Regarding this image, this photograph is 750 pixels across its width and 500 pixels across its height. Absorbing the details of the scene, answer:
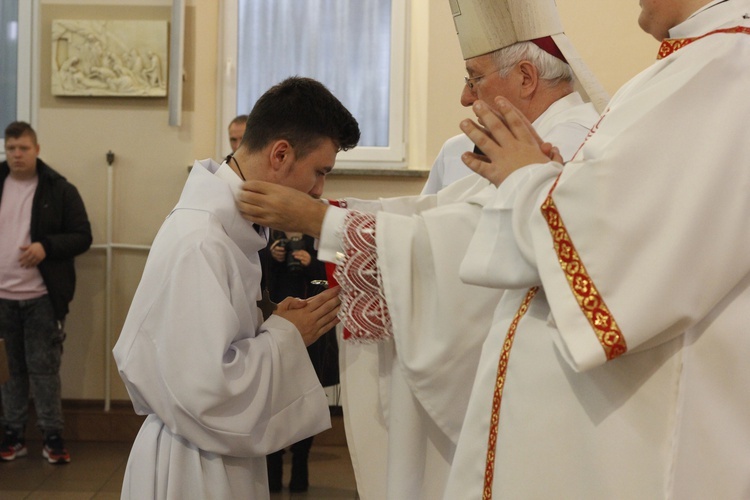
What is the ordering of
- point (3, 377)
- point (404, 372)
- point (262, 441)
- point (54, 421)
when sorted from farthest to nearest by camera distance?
point (54, 421) < point (3, 377) < point (262, 441) < point (404, 372)

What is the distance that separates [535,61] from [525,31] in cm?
8

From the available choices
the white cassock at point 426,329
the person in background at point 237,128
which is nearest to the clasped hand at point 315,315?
the white cassock at point 426,329

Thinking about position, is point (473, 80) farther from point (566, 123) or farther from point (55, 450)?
A: point (55, 450)

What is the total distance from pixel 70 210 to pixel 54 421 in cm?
126

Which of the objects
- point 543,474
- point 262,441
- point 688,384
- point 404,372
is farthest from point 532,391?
point 262,441

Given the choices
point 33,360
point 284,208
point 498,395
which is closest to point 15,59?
point 33,360

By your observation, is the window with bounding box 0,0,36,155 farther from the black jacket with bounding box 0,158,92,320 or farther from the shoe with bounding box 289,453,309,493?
the shoe with bounding box 289,453,309,493

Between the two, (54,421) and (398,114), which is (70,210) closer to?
(54,421)

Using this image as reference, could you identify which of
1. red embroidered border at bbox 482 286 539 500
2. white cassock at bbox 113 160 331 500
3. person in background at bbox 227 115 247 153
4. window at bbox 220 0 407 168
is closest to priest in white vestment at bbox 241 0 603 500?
white cassock at bbox 113 160 331 500

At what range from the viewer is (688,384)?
1.48 meters

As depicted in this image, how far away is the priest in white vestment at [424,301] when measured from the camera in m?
1.93

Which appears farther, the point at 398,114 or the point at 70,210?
the point at 398,114

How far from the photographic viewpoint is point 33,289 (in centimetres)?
564

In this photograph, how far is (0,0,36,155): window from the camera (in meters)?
6.15
